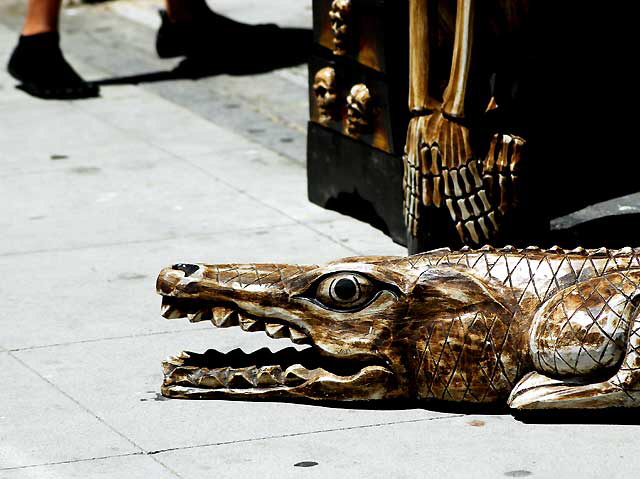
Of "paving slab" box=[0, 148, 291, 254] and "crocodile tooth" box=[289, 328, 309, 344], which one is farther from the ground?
"crocodile tooth" box=[289, 328, 309, 344]

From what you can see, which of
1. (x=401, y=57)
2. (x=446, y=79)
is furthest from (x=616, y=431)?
(x=401, y=57)

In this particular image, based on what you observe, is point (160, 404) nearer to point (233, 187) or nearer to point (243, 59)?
point (233, 187)

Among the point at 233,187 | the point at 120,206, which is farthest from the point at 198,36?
the point at 120,206

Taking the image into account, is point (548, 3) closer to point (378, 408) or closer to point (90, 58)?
point (378, 408)

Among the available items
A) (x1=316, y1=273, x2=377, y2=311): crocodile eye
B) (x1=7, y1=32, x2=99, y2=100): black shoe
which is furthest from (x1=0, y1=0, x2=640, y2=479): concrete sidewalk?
(x1=316, y1=273, x2=377, y2=311): crocodile eye

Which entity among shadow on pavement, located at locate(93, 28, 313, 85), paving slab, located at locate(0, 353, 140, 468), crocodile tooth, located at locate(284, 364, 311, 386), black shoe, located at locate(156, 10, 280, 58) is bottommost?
paving slab, located at locate(0, 353, 140, 468)

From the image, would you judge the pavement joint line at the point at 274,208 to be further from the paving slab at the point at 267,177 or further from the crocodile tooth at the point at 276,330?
the crocodile tooth at the point at 276,330

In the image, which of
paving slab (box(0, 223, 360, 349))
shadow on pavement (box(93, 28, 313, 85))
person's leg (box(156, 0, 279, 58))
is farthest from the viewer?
person's leg (box(156, 0, 279, 58))

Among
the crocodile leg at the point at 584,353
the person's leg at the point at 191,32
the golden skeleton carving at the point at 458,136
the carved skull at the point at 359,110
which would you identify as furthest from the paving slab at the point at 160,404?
the person's leg at the point at 191,32

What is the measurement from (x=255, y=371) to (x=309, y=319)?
0.26 m

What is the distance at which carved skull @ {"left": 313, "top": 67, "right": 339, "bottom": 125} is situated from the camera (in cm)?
712

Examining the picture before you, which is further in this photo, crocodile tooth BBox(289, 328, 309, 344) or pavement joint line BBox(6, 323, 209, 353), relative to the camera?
pavement joint line BBox(6, 323, 209, 353)

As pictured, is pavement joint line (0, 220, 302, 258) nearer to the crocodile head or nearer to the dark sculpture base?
the dark sculpture base

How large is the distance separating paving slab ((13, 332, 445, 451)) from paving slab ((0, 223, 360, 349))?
0.48 ft
